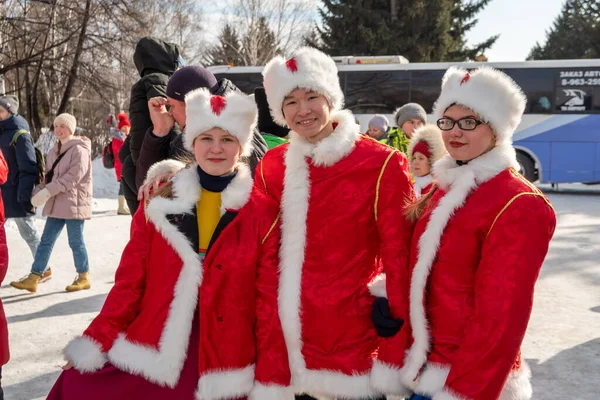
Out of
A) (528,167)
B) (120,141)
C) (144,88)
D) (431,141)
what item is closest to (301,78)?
(144,88)

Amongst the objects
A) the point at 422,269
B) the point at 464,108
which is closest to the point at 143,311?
the point at 422,269

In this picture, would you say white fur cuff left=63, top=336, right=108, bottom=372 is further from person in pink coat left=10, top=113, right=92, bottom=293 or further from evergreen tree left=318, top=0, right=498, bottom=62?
evergreen tree left=318, top=0, right=498, bottom=62

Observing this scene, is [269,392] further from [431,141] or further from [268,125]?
[431,141]

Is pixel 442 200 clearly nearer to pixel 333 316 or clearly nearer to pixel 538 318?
pixel 333 316

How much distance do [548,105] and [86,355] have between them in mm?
14565

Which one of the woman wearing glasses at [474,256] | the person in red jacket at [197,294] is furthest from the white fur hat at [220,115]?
the woman wearing glasses at [474,256]

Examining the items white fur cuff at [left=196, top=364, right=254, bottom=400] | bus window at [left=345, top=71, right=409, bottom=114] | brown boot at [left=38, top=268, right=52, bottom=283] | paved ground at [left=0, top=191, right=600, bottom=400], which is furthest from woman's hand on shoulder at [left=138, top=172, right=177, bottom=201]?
bus window at [left=345, top=71, right=409, bottom=114]

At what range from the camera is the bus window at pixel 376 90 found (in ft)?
50.8

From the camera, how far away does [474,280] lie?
1982mm

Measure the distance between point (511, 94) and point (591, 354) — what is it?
3105 millimetres

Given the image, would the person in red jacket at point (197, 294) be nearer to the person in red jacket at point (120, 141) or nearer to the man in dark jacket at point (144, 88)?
the man in dark jacket at point (144, 88)

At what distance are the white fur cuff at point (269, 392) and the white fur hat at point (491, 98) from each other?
3.98 ft

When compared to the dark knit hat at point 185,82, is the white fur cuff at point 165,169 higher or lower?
lower

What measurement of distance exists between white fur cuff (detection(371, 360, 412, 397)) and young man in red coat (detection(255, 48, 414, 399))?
52mm
